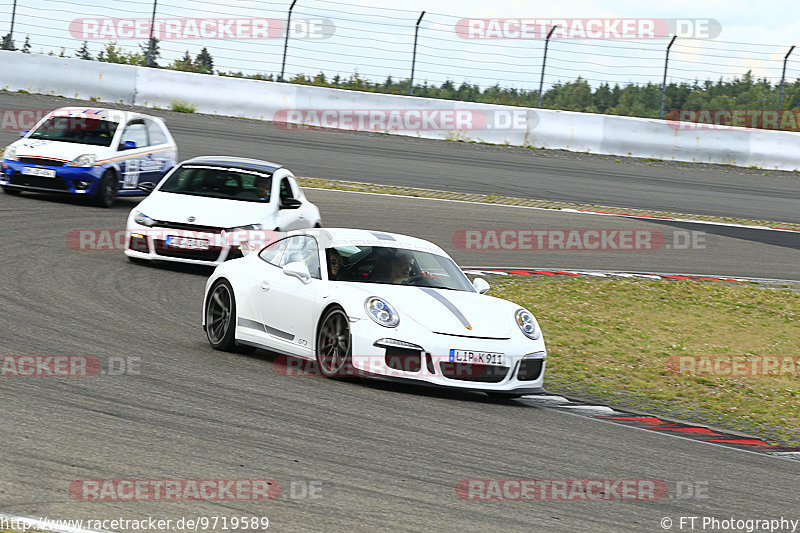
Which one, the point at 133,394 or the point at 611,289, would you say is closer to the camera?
the point at 133,394

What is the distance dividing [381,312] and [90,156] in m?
10.0

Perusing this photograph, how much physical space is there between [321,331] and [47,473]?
356 centimetres

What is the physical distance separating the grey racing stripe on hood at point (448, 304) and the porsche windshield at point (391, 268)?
0.21 m

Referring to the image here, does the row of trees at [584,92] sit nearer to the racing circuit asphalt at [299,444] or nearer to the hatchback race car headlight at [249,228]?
the hatchback race car headlight at [249,228]

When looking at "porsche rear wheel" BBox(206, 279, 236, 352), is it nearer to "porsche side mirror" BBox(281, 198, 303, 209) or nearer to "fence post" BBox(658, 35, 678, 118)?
"porsche side mirror" BBox(281, 198, 303, 209)

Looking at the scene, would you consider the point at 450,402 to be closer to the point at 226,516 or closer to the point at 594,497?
the point at 594,497

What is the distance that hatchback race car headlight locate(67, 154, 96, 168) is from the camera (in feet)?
55.9

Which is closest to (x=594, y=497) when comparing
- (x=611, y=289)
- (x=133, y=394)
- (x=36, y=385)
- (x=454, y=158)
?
(x=133, y=394)

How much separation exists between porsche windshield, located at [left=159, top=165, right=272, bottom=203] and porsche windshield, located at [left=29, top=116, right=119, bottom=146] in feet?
11.0

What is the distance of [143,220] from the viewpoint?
13.9 m

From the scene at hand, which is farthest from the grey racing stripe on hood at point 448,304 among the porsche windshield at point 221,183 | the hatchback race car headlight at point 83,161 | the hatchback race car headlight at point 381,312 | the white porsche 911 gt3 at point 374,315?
the hatchback race car headlight at point 83,161

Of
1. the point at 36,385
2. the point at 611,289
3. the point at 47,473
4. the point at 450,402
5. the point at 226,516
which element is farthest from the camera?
the point at 611,289

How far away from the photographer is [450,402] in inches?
324

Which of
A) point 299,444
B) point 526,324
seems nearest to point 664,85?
point 526,324
